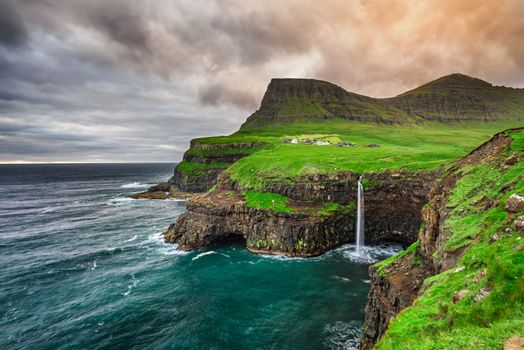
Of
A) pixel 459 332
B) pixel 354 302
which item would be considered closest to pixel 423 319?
pixel 459 332

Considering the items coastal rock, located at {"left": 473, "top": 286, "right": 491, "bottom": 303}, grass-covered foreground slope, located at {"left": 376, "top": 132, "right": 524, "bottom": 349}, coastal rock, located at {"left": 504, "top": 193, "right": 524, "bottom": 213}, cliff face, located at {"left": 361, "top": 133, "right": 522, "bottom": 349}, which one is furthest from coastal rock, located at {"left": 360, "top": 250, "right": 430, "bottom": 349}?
coastal rock, located at {"left": 473, "top": 286, "right": 491, "bottom": 303}

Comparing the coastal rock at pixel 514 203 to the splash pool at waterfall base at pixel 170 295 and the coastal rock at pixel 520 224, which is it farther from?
the splash pool at waterfall base at pixel 170 295

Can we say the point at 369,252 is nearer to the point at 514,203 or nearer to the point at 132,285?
the point at 514,203

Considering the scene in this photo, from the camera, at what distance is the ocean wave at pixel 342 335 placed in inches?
963

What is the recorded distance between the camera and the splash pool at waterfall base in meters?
26.7

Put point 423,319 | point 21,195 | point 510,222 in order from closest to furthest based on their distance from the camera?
point 423,319
point 510,222
point 21,195

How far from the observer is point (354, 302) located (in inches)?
1252

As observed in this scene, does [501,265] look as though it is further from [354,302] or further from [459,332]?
[354,302]

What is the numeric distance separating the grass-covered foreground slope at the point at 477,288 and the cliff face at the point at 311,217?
3123 cm

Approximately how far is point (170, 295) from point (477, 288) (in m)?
33.9

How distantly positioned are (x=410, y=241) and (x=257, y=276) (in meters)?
29.7

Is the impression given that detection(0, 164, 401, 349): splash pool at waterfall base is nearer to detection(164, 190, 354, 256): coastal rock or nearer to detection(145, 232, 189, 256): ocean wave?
detection(145, 232, 189, 256): ocean wave

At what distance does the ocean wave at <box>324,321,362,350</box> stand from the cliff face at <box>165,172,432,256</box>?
19.1 meters

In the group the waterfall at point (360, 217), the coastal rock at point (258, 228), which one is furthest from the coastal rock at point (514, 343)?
the waterfall at point (360, 217)
